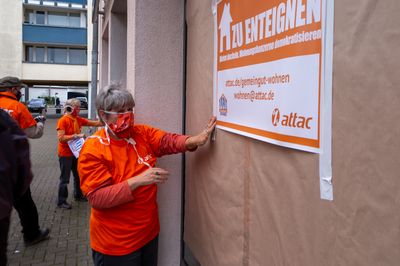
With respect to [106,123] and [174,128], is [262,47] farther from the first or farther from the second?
[174,128]

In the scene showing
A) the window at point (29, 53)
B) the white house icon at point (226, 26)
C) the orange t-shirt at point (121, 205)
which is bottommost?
the orange t-shirt at point (121, 205)

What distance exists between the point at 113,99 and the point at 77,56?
34088 mm

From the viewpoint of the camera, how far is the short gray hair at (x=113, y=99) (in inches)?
89.0

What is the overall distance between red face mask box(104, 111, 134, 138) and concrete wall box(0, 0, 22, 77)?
102 ft

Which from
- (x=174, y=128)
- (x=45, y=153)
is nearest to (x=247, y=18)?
(x=174, y=128)

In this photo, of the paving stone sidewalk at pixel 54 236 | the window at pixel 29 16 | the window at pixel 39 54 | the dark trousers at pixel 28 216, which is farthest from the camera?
the window at pixel 29 16

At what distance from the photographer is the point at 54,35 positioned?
1277 inches

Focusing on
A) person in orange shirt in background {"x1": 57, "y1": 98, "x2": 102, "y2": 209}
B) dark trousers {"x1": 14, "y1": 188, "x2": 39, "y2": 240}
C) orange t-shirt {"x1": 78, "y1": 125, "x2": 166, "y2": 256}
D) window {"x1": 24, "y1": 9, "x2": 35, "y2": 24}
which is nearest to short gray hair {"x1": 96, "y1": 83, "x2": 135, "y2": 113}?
orange t-shirt {"x1": 78, "y1": 125, "x2": 166, "y2": 256}

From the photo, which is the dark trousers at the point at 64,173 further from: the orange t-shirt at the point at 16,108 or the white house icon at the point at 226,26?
the white house icon at the point at 226,26

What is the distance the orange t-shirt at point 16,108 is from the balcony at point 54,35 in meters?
30.3

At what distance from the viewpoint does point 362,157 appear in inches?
43.9

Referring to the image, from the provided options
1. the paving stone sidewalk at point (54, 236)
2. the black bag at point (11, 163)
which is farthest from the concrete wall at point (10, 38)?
the black bag at point (11, 163)

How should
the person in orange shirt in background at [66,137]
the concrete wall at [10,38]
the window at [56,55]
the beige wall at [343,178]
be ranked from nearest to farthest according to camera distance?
the beige wall at [343,178] < the person in orange shirt in background at [66,137] < the concrete wall at [10,38] < the window at [56,55]

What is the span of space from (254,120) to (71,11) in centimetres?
3577
